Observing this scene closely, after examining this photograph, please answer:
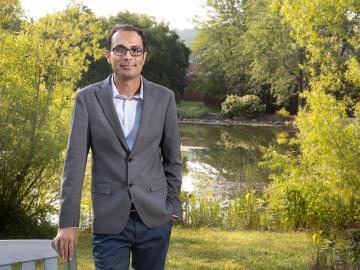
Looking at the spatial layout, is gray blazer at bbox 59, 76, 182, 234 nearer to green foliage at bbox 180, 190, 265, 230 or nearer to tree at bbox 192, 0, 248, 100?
green foliage at bbox 180, 190, 265, 230

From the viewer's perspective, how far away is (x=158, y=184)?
103 inches

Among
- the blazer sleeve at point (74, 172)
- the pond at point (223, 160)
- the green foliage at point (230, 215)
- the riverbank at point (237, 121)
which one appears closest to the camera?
the blazer sleeve at point (74, 172)

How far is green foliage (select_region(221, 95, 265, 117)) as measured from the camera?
3975 cm

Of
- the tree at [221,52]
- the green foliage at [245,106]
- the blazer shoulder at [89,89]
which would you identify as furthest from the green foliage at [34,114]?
the tree at [221,52]

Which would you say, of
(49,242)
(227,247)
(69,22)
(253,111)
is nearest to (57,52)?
(69,22)

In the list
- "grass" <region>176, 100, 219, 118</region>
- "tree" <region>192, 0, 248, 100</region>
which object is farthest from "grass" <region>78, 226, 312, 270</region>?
"tree" <region>192, 0, 248, 100</region>

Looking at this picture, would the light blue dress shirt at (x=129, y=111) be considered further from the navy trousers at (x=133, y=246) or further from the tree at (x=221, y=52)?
the tree at (x=221, y=52)

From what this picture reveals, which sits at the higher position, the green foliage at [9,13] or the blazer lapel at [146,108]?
the green foliage at [9,13]

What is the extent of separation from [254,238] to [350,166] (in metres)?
1.73

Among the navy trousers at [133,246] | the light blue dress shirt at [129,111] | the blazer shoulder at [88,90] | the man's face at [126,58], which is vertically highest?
the man's face at [126,58]

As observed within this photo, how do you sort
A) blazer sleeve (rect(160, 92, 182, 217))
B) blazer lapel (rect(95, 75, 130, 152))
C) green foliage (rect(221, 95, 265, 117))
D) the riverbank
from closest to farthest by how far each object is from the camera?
blazer lapel (rect(95, 75, 130, 152))
blazer sleeve (rect(160, 92, 182, 217))
the riverbank
green foliage (rect(221, 95, 265, 117))

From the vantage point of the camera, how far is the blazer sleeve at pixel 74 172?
2418mm

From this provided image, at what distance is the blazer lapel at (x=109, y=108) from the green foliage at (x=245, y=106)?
1468 inches

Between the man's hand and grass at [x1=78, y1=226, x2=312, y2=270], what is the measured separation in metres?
3.54
